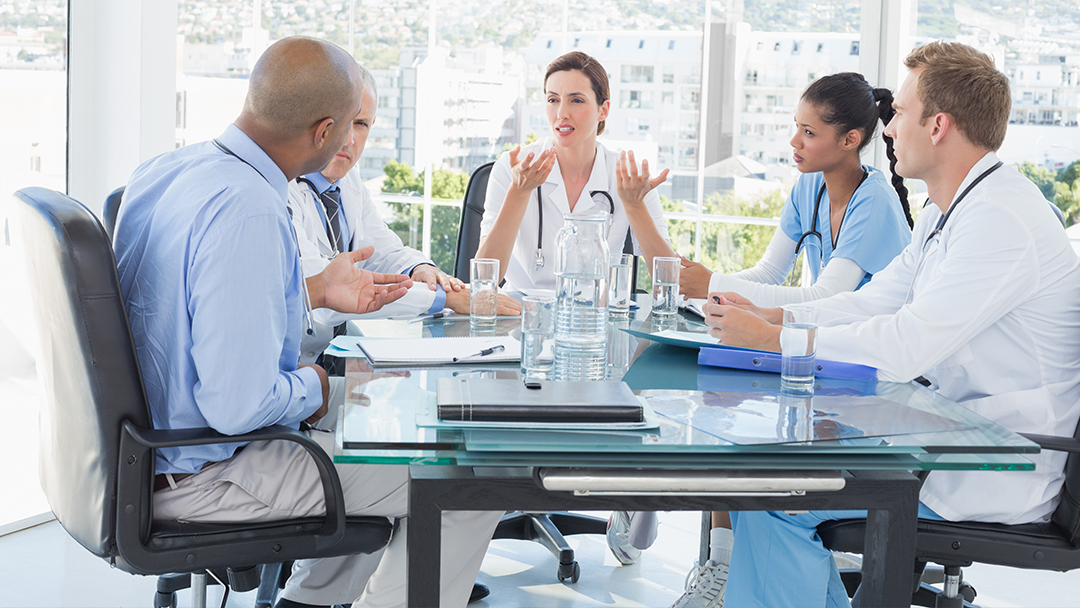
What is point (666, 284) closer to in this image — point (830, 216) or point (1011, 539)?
point (830, 216)

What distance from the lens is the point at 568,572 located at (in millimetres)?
2689

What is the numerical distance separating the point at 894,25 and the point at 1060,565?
3023mm

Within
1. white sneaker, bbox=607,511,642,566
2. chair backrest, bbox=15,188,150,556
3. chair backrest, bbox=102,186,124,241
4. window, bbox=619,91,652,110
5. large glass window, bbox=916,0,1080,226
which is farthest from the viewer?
window, bbox=619,91,652,110

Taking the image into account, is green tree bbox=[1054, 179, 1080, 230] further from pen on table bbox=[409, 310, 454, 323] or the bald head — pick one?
the bald head

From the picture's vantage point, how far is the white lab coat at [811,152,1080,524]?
169 cm

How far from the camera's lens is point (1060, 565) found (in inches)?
65.4

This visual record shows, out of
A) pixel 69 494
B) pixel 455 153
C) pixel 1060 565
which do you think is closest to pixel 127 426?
pixel 69 494

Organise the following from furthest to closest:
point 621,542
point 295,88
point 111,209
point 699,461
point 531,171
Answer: point 531,171, point 621,542, point 111,209, point 295,88, point 699,461

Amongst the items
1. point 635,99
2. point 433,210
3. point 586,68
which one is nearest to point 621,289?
point 586,68

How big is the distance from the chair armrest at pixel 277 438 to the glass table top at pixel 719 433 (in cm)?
14

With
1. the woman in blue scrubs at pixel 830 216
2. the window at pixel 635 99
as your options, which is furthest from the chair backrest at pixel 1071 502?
the window at pixel 635 99

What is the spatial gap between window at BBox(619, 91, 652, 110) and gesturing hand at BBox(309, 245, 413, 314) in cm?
342

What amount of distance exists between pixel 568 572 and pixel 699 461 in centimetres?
158

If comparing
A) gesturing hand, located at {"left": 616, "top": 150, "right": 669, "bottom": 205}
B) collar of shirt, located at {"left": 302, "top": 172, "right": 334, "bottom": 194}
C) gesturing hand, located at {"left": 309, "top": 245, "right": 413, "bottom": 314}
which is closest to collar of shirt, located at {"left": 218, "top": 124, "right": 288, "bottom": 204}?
gesturing hand, located at {"left": 309, "top": 245, "right": 413, "bottom": 314}
